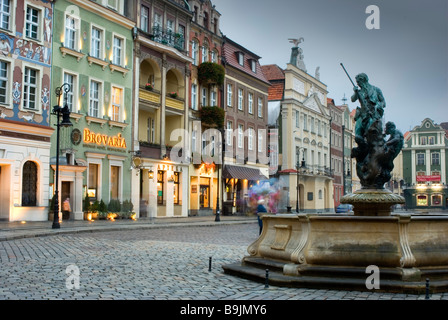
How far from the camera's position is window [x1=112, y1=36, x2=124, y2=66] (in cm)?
3388

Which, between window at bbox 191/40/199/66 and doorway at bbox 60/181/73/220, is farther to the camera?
window at bbox 191/40/199/66

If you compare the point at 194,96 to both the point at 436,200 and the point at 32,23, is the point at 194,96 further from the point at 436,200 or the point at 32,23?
the point at 436,200

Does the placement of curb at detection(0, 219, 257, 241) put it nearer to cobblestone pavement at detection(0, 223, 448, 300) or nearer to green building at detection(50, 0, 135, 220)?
cobblestone pavement at detection(0, 223, 448, 300)

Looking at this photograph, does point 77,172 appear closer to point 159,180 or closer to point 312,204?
point 159,180

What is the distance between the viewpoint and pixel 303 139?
6203 centimetres

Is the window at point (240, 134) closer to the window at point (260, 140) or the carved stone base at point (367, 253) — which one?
the window at point (260, 140)

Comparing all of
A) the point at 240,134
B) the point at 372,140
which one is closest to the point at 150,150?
the point at 240,134

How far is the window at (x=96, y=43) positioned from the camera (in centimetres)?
3209

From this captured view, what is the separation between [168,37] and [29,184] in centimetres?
1502

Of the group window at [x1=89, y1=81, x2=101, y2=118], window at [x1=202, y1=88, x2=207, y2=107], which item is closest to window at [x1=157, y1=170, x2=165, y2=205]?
window at [x1=89, y1=81, x2=101, y2=118]

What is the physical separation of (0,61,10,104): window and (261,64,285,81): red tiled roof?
36929 millimetres

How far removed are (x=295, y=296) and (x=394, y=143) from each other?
5.67 m

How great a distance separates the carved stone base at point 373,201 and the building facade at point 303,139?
40.1 m

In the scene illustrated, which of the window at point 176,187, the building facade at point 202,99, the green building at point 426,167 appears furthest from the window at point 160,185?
the green building at point 426,167
